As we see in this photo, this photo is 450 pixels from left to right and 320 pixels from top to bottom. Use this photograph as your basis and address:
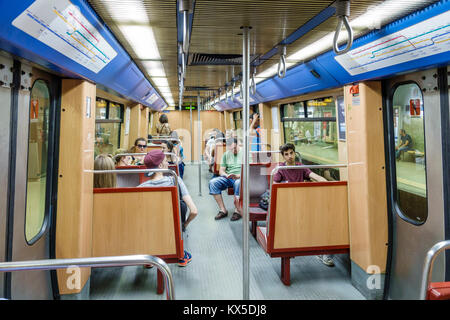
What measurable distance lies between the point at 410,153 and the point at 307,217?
3.67 feet

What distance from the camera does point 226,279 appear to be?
123 inches

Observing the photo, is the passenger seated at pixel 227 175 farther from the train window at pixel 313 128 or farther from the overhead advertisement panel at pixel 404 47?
the overhead advertisement panel at pixel 404 47

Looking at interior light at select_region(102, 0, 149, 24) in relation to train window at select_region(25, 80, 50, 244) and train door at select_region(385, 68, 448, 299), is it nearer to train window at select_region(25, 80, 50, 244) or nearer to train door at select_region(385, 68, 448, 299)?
train window at select_region(25, 80, 50, 244)

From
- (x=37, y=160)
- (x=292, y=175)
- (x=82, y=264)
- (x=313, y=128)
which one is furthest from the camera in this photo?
(x=313, y=128)

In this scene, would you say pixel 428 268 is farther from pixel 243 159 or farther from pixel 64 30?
pixel 64 30

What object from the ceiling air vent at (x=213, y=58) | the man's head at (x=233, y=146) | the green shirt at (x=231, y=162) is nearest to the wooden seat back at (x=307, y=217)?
the ceiling air vent at (x=213, y=58)

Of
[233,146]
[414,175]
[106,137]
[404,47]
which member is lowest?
[414,175]

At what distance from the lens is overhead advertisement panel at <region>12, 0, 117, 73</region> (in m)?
1.54

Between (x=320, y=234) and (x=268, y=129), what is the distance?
409 cm

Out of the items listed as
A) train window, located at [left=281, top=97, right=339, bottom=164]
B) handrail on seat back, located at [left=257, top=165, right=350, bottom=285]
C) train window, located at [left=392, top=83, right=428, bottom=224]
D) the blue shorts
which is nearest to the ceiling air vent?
handrail on seat back, located at [left=257, top=165, right=350, bottom=285]

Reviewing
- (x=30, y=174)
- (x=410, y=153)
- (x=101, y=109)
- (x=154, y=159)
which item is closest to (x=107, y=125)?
(x=101, y=109)

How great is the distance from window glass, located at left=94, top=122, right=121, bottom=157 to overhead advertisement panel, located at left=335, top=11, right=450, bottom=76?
13.8ft

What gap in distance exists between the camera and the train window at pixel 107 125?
5199mm

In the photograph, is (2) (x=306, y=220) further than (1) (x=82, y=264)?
Yes
